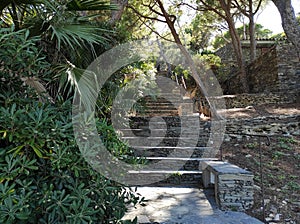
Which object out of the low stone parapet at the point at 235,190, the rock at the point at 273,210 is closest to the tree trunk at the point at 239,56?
the low stone parapet at the point at 235,190

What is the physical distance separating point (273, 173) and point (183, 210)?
5.31ft

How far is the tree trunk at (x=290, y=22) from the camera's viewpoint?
4.99m

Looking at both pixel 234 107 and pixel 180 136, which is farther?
pixel 234 107

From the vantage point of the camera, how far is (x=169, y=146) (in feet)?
15.9

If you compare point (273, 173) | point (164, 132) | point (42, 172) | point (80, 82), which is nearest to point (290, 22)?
point (273, 173)

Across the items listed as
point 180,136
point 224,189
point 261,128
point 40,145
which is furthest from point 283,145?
point 40,145

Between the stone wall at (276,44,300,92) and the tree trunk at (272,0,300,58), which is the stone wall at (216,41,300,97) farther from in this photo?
the tree trunk at (272,0,300,58)

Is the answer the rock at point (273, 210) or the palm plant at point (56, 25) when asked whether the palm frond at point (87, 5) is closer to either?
the palm plant at point (56, 25)

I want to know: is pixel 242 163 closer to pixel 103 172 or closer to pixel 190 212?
pixel 190 212

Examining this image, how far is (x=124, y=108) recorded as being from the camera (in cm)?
420

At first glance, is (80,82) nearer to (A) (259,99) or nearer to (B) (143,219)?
(B) (143,219)

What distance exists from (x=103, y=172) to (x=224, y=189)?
5.49ft

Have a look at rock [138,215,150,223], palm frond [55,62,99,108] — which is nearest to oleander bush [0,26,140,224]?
palm frond [55,62,99,108]

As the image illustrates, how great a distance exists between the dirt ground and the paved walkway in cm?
34
